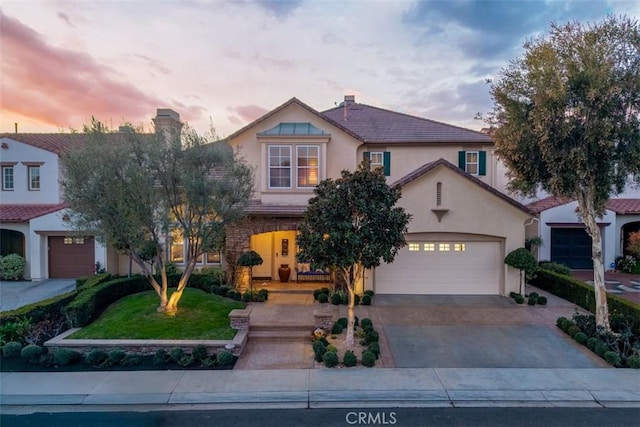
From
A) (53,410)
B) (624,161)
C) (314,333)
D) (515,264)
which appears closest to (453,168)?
(515,264)

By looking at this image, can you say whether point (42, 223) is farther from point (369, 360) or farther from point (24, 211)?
point (369, 360)

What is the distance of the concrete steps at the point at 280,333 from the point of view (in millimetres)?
10617

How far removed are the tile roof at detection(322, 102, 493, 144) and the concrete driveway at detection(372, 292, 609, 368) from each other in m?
7.52

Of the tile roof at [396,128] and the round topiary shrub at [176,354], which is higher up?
the tile roof at [396,128]

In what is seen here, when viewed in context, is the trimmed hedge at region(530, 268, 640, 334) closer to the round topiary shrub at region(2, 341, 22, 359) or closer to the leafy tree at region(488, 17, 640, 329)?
the leafy tree at region(488, 17, 640, 329)

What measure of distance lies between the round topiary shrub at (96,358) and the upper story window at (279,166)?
357 inches

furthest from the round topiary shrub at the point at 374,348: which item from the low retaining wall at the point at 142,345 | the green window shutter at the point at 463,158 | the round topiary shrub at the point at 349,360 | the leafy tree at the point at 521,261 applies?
the green window shutter at the point at 463,158

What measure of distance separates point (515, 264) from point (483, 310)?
248 cm

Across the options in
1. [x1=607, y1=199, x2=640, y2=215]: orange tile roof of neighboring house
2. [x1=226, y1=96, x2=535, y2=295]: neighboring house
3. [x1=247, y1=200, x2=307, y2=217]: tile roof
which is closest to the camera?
[x1=226, y1=96, x2=535, y2=295]: neighboring house

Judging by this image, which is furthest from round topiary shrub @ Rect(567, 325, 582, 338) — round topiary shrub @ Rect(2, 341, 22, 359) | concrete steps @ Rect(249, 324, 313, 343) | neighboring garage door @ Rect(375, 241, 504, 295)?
round topiary shrub @ Rect(2, 341, 22, 359)

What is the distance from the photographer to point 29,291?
52.4 feet

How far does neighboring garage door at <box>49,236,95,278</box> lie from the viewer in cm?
1822

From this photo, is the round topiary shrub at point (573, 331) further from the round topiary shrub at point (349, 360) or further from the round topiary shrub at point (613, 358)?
the round topiary shrub at point (349, 360)

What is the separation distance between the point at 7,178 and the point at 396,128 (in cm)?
2069
